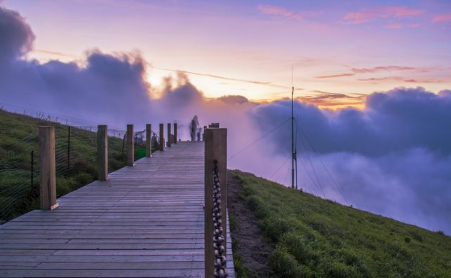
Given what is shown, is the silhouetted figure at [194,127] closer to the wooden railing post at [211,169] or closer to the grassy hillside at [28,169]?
the grassy hillside at [28,169]

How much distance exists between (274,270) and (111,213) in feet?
9.39

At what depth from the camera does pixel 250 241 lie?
5535mm

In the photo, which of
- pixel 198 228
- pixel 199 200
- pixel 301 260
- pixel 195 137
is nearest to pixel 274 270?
pixel 301 260

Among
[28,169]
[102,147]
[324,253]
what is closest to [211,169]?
[324,253]

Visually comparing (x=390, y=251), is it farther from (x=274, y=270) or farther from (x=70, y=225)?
(x=70, y=225)

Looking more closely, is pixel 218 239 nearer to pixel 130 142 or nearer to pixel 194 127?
pixel 130 142

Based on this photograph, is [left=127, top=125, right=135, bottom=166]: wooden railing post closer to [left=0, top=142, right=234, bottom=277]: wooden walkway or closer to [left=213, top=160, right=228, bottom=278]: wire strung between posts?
[left=0, top=142, right=234, bottom=277]: wooden walkway

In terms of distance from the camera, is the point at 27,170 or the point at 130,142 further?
the point at 130,142

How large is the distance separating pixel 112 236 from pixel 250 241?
192 centimetres

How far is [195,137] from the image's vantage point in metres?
24.2

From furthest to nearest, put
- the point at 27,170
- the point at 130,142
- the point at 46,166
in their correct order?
1. the point at 130,142
2. the point at 27,170
3. the point at 46,166

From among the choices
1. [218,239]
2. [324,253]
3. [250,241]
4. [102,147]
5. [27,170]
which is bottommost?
[324,253]

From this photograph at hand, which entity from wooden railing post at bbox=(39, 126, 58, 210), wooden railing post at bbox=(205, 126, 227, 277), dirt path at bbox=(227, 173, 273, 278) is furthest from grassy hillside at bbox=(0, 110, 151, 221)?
wooden railing post at bbox=(205, 126, 227, 277)

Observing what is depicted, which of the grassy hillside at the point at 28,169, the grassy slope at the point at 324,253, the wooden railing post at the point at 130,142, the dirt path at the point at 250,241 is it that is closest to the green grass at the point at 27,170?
the grassy hillside at the point at 28,169
